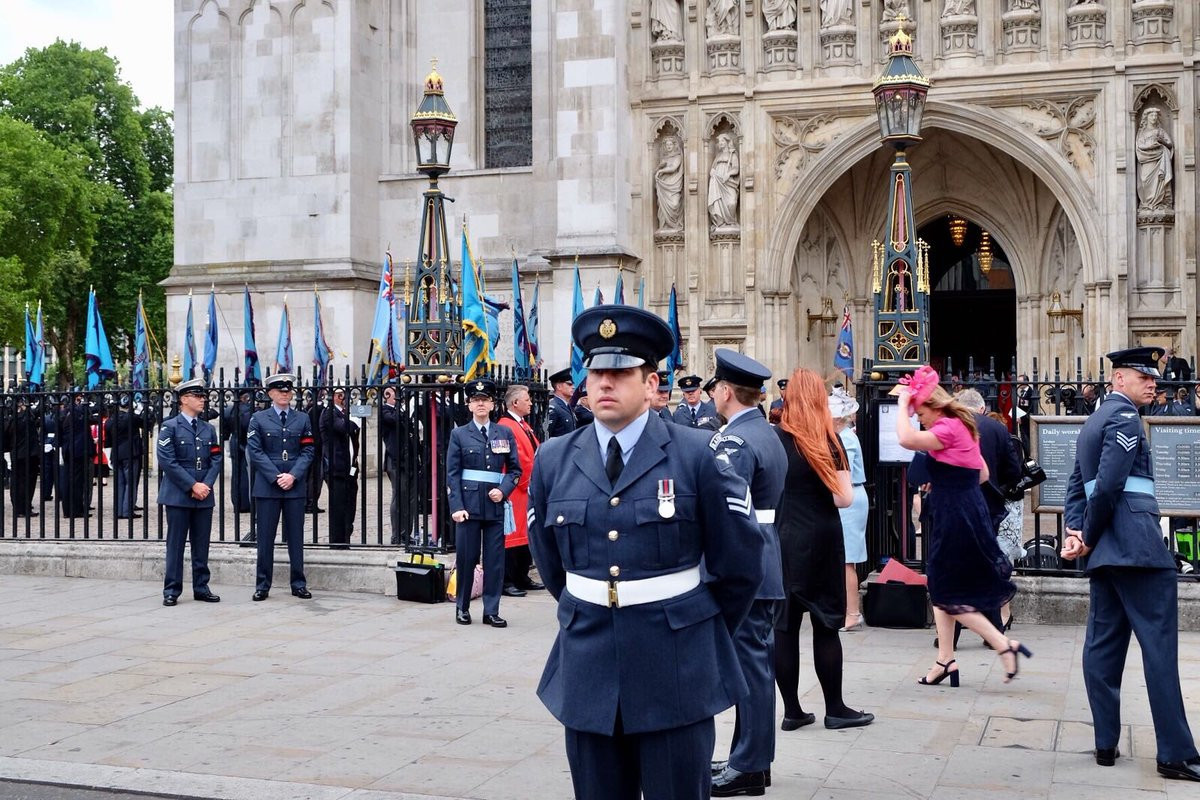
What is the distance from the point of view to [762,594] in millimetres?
5992

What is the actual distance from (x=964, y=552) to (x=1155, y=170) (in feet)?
46.3

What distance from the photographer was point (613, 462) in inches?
163

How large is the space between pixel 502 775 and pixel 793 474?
2040mm

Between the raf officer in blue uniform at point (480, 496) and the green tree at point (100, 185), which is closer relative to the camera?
the raf officer in blue uniform at point (480, 496)

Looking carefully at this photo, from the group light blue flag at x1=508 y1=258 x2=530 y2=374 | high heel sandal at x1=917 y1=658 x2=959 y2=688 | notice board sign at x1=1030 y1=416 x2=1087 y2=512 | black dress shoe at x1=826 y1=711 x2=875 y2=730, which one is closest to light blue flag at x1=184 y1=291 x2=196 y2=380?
light blue flag at x1=508 y1=258 x2=530 y2=374

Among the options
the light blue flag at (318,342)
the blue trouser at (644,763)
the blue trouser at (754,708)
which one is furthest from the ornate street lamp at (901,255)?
the light blue flag at (318,342)

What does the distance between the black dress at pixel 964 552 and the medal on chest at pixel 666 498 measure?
3.96 m

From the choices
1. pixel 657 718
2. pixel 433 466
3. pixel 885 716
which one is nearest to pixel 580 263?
pixel 433 466

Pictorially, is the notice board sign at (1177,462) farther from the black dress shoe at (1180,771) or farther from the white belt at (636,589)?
the white belt at (636,589)

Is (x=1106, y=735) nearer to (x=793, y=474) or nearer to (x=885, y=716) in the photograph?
(x=885, y=716)

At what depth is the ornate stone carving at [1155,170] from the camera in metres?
19.6

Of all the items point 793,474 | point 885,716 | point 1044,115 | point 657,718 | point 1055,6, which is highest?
point 1055,6

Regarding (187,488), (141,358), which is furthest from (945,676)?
(141,358)

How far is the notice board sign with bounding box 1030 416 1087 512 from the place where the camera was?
10102mm
